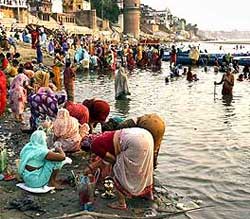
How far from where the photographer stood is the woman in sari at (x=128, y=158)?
6.08 meters

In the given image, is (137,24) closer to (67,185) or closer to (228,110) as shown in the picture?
(228,110)

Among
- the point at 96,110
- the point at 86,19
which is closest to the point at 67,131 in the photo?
A: the point at 96,110

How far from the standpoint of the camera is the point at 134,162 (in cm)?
612

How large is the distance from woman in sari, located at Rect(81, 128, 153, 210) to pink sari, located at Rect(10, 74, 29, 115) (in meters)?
5.59

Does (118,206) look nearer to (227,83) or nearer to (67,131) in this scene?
(67,131)

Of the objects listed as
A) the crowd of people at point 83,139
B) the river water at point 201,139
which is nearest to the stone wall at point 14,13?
the river water at point 201,139

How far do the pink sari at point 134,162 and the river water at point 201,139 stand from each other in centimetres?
80

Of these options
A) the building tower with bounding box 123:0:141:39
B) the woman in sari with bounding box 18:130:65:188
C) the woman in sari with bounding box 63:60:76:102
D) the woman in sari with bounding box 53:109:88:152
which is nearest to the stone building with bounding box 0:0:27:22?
the building tower with bounding box 123:0:141:39

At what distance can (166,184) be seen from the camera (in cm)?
777

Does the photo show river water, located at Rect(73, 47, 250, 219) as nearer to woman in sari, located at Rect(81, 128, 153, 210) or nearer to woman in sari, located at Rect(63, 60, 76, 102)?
woman in sari, located at Rect(81, 128, 153, 210)

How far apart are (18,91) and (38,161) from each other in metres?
5.19

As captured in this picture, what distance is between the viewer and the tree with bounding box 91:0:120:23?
97562 mm

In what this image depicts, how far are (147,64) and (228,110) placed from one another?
18.6m

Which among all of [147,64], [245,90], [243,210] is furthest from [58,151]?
[147,64]
